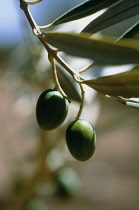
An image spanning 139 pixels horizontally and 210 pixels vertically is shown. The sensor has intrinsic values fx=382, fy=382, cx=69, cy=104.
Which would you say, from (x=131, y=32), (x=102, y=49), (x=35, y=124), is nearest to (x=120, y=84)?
(x=102, y=49)

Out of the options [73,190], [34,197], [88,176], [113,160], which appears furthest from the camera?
[113,160]

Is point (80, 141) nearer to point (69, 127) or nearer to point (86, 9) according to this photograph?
point (69, 127)

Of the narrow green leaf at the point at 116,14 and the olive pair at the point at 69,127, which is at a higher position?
the narrow green leaf at the point at 116,14

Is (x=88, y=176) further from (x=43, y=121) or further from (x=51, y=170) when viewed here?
(x=43, y=121)

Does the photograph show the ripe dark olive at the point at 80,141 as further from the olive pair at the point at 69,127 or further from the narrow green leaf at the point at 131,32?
the narrow green leaf at the point at 131,32

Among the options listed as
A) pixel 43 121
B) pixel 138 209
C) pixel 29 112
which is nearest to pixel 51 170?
pixel 29 112

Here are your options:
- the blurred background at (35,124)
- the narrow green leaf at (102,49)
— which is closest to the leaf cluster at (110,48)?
the narrow green leaf at (102,49)
